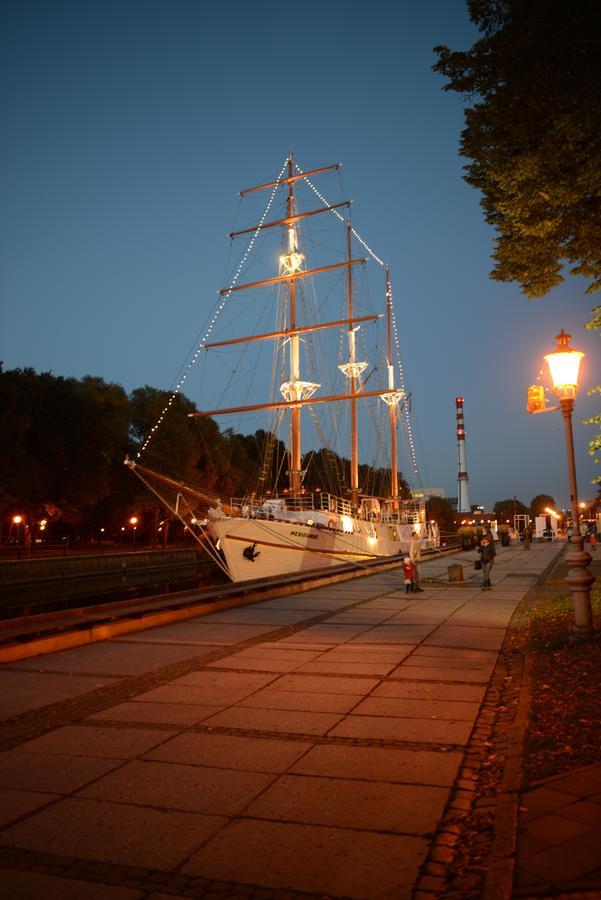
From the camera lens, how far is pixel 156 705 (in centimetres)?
723

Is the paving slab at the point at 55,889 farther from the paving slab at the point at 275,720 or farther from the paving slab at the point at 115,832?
the paving slab at the point at 275,720

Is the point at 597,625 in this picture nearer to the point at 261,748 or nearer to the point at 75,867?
the point at 261,748

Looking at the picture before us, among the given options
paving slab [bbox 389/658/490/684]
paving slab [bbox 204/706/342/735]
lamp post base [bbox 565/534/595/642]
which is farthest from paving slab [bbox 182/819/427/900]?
lamp post base [bbox 565/534/595/642]

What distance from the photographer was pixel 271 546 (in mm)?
33562

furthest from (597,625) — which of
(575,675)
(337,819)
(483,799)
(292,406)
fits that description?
(292,406)

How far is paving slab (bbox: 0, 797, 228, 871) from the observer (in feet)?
12.8

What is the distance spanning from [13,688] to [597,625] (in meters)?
8.18

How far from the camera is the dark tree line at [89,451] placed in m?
45.4

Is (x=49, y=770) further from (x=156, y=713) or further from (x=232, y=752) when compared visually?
(x=156, y=713)

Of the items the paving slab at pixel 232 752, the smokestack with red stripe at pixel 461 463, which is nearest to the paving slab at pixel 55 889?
the paving slab at pixel 232 752

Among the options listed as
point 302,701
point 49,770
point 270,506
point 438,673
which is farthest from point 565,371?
point 270,506

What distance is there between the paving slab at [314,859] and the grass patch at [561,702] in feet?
4.70

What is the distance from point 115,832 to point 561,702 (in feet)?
14.7

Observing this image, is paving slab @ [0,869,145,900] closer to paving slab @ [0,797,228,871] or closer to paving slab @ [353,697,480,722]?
paving slab @ [0,797,228,871]
